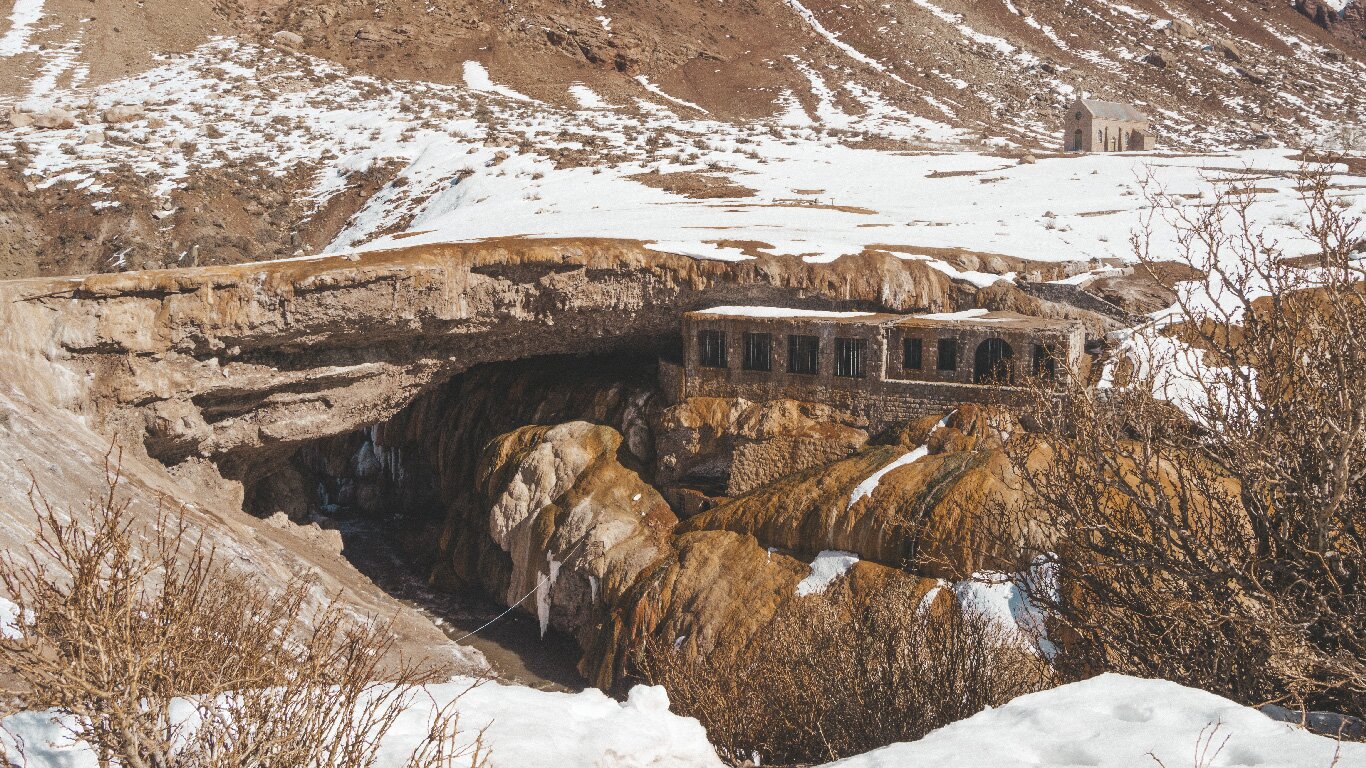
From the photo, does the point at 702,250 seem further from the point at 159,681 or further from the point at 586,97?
the point at 586,97

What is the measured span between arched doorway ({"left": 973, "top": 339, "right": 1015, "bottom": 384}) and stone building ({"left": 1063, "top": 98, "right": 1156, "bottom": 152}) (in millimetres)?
44049

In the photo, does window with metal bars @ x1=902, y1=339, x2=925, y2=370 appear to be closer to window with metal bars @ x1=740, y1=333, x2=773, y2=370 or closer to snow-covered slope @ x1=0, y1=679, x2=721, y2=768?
window with metal bars @ x1=740, y1=333, x2=773, y2=370

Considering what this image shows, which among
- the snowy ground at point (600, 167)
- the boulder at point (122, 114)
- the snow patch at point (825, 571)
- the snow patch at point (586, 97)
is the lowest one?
the snow patch at point (825, 571)

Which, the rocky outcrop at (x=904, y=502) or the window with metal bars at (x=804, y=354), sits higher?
the window with metal bars at (x=804, y=354)

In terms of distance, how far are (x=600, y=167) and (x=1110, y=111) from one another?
37117 millimetres

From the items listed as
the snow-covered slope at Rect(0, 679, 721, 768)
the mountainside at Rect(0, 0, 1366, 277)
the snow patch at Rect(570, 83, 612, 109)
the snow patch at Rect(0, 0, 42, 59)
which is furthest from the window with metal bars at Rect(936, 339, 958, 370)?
the snow patch at Rect(0, 0, 42, 59)

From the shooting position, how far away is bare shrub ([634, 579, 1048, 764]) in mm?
13906

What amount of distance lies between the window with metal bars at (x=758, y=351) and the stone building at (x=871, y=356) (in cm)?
3

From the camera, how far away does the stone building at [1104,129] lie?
60.6 metres

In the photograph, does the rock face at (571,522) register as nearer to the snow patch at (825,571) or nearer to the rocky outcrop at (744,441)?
the rocky outcrop at (744,441)

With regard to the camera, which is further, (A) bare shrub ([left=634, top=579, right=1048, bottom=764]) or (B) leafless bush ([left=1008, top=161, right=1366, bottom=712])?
(A) bare shrub ([left=634, top=579, right=1048, bottom=764])

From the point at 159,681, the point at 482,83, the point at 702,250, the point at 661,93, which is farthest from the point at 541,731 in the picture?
the point at 661,93

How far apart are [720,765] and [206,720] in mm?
4959

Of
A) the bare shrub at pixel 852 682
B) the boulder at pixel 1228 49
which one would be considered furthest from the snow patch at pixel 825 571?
the boulder at pixel 1228 49
